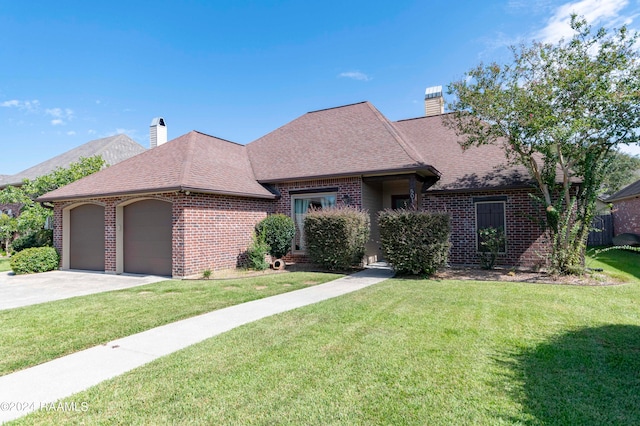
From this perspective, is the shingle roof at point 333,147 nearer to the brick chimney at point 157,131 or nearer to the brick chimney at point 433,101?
the brick chimney at point 433,101

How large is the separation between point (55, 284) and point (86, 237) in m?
3.42

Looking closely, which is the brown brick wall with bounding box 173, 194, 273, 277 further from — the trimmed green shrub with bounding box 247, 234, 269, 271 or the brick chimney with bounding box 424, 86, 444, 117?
the brick chimney with bounding box 424, 86, 444, 117

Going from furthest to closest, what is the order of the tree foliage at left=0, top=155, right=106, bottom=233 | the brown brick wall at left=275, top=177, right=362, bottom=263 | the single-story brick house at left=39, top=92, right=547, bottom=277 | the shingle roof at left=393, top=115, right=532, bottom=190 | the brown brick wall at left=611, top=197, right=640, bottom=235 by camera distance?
the brown brick wall at left=611, top=197, right=640, bottom=235, the tree foliage at left=0, top=155, right=106, bottom=233, the brown brick wall at left=275, top=177, right=362, bottom=263, the shingle roof at left=393, top=115, right=532, bottom=190, the single-story brick house at left=39, top=92, right=547, bottom=277

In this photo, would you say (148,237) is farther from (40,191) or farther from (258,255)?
(40,191)

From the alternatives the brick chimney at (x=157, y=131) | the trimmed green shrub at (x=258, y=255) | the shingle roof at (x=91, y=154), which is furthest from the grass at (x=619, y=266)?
the shingle roof at (x=91, y=154)

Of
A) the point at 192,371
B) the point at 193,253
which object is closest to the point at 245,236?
the point at 193,253

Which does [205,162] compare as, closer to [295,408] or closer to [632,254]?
[295,408]

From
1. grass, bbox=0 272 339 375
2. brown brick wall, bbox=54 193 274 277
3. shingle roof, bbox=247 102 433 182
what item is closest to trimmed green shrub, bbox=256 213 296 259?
brown brick wall, bbox=54 193 274 277

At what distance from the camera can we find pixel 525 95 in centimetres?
886

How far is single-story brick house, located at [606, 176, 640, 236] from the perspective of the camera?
17.4 m

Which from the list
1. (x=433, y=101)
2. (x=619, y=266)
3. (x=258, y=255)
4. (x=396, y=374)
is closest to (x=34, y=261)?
(x=258, y=255)

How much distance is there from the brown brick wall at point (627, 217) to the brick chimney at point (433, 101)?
10.4 m

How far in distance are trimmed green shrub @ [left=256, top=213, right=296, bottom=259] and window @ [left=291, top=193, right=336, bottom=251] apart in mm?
789

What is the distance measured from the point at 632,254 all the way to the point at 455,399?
18454 millimetres
